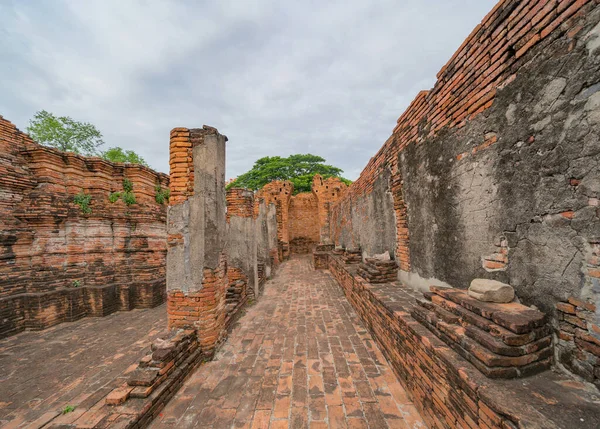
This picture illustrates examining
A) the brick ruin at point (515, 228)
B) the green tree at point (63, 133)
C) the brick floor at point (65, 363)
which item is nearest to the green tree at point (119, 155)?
the green tree at point (63, 133)

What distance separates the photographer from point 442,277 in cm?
345

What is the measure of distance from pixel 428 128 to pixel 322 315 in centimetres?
432

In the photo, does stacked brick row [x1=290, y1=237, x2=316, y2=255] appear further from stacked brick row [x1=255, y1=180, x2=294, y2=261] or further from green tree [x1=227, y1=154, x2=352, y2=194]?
green tree [x1=227, y1=154, x2=352, y2=194]

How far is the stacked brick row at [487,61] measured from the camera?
1870mm

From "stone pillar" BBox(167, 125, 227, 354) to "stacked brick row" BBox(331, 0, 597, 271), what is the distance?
3.56m

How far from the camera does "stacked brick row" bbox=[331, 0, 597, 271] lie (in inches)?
73.6

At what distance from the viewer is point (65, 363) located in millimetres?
3998

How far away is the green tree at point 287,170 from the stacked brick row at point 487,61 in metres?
20.6

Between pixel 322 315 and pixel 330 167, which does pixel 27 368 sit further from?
pixel 330 167

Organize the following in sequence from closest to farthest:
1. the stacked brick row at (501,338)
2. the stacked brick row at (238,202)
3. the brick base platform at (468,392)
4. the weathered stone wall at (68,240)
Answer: the brick base platform at (468,392), the stacked brick row at (501,338), the weathered stone wall at (68,240), the stacked brick row at (238,202)

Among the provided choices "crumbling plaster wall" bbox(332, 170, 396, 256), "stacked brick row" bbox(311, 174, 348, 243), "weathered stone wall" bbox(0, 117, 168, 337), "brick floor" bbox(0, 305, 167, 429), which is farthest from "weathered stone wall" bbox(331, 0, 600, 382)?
"stacked brick row" bbox(311, 174, 348, 243)

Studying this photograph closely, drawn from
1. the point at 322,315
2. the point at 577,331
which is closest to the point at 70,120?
the point at 322,315

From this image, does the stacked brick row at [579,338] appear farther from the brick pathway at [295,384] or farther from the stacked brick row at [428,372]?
the brick pathway at [295,384]

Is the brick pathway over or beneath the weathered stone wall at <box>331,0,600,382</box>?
beneath
